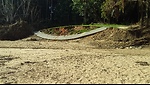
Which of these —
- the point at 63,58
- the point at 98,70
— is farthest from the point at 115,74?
the point at 63,58

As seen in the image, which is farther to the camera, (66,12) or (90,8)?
(66,12)

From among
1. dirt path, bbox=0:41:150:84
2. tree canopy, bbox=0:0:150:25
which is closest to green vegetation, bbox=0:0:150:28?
tree canopy, bbox=0:0:150:25

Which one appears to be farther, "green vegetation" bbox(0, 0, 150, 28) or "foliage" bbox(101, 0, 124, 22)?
"green vegetation" bbox(0, 0, 150, 28)

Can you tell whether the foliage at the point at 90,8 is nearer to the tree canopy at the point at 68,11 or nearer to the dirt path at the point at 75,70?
the tree canopy at the point at 68,11

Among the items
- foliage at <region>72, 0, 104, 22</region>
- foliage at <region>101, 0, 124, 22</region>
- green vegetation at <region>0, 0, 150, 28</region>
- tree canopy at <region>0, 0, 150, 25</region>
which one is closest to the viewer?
foliage at <region>101, 0, 124, 22</region>

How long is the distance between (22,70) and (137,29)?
569 inches

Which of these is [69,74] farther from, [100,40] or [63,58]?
[100,40]

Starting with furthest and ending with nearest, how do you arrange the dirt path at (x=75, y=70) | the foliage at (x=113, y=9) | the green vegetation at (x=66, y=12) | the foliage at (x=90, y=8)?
the foliage at (x=90, y=8), the green vegetation at (x=66, y=12), the foliage at (x=113, y=9), the dirt path at (x=75, y=70)

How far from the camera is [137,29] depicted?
85.1 ft

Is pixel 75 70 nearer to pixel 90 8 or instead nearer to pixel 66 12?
pixel 90 8

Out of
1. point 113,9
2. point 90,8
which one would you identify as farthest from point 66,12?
point 113,9

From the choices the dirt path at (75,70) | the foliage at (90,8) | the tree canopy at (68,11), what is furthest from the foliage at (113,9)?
the dirt path at (75,70)

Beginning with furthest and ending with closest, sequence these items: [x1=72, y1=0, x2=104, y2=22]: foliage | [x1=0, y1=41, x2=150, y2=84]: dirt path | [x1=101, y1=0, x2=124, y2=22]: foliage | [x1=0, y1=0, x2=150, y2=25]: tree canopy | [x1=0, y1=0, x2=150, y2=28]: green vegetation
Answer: [x1=72, y1=0, x2=104, y2=22]: foliage → [x1=0, y1=0, x2=150, y2=28]: green vegetation → [x1=0, y1=0, x2=150, y2=25]: tree canopy → [x1=101, y1=0, x2=124, y2=22]: foliage → [x1=0, y1=41, x2=150, y2=84]: dirt path

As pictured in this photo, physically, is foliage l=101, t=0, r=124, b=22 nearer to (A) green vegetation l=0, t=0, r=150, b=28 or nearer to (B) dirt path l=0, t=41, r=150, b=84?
(A) green vegetation l=0, t=0, r=150, b=28
